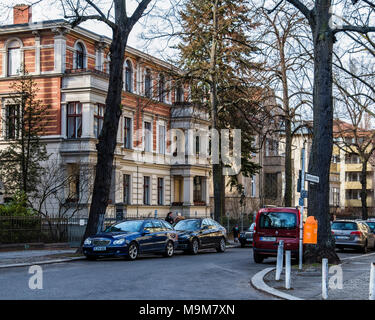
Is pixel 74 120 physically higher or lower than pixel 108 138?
higher

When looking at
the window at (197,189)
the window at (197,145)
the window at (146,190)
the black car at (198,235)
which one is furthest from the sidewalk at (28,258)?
the window at (197,189)

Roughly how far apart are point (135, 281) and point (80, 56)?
32.6m

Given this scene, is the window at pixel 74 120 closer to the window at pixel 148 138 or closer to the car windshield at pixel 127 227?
the window at pixel 148 138

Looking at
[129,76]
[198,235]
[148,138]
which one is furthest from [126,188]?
[198,235]

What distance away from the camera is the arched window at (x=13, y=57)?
1746 inches

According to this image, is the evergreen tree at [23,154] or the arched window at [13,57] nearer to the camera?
the evergreen tree at [23,154]

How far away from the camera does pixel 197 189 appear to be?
57.7 m

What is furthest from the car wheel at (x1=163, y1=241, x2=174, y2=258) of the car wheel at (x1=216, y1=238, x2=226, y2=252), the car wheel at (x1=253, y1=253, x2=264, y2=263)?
the car wheel at (x1=216, y1=238, x2=226, y2=252)

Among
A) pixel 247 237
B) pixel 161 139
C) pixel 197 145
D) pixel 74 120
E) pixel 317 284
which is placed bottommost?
pixel 247 237

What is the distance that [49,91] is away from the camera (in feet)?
142

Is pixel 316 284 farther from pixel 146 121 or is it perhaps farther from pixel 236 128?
pixel 146 121

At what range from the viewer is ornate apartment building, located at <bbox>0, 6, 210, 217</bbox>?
139 feet

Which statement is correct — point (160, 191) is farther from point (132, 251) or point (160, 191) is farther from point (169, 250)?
point (132, 251)

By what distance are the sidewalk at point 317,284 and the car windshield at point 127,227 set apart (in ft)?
23.1
